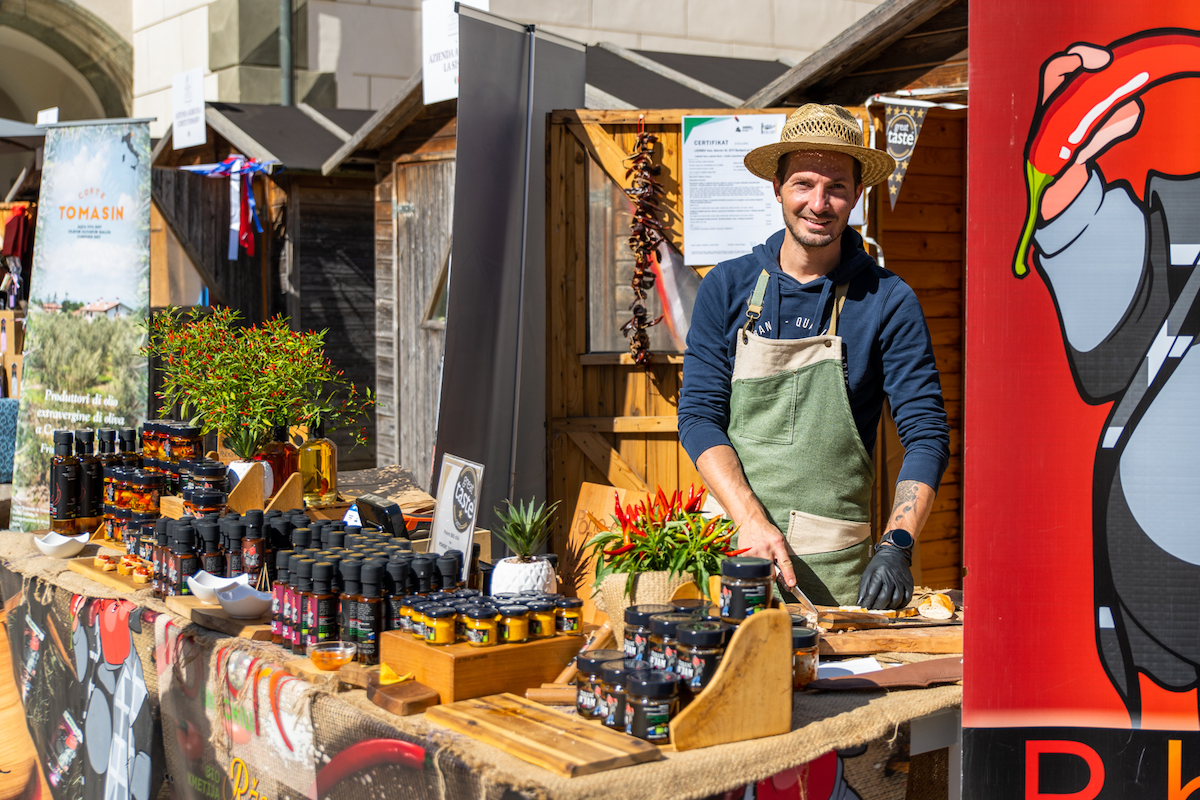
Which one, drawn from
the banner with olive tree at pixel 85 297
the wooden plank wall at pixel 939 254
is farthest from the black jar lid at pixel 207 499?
the wooden plank wall at pixel 939 254

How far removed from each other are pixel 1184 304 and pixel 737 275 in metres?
1.27

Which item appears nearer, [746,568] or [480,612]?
[746,568]

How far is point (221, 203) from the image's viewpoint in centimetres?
969

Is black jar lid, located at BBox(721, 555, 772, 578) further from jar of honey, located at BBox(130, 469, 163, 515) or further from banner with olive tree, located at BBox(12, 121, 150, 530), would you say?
banner with olive tree, located at BBox(12, 121, 150, 530)

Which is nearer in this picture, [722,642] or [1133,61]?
[1133,61]

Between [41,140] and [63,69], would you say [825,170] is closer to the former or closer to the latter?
[41,140]

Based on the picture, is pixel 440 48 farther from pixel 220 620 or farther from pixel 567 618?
pixel 567 618

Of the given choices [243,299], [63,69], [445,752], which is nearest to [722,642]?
[445,752]

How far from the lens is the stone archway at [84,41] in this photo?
1242cm

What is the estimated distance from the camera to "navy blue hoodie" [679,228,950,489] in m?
2.68

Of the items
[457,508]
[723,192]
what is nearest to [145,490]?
[457,508]

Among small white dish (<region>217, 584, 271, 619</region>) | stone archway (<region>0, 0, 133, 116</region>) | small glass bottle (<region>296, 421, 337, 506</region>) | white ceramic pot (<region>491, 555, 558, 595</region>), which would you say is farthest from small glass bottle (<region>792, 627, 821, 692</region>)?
stone archway (<region>0, 0, 133, 116</region>)

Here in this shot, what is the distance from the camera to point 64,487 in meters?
3.54

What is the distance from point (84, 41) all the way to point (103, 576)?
461 inches
